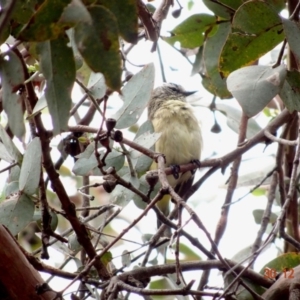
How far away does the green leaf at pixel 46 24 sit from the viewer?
1.13m

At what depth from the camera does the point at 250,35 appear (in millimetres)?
1793

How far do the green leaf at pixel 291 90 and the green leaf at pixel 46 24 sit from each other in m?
0.79

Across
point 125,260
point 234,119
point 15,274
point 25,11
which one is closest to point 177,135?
point 234,119

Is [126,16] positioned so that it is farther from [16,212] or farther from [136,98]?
[16,212]

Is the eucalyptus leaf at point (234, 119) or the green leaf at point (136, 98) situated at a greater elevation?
the eucalyptus leaf at point (234, 119)

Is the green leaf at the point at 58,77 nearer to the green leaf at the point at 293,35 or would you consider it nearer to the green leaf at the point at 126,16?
the green leaf at the point at 126,16

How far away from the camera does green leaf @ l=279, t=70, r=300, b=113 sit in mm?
1745

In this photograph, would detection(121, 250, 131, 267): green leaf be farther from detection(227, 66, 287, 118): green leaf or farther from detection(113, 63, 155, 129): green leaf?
detection(227, 66, 287, 118): green leaf

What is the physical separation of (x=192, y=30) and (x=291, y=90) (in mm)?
1075

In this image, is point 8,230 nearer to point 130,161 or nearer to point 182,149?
point 130,161

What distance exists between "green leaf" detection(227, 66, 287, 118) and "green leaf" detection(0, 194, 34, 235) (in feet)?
2.10

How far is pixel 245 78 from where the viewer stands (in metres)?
1.62

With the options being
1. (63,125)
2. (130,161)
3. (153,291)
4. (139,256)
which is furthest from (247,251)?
(63,125)
